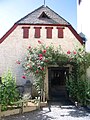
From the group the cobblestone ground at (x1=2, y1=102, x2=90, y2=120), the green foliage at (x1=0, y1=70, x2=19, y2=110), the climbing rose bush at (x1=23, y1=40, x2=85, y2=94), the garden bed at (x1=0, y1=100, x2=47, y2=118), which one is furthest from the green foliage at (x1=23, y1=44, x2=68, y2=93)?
the green foliage at (x1=0, y1=70, x2=19, y2=110)

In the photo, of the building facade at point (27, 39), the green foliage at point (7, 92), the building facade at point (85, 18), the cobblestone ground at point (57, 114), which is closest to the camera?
the cobblestone ground at point (57, 114)

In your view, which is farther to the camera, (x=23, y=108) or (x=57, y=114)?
(x=23, y=108)

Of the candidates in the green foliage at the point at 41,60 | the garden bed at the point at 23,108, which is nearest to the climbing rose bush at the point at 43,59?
the green foliage at the point at 41,60

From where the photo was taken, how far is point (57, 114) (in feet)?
35.5

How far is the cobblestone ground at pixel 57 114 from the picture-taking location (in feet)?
33.0

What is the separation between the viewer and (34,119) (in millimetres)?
9820

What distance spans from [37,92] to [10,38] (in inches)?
163

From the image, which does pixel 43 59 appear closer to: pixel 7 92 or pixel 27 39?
pixel 27 39

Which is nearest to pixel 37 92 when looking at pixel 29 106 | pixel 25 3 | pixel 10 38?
pixel 29 106

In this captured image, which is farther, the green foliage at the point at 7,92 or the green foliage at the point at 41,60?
the green foliage at the point at 41,60

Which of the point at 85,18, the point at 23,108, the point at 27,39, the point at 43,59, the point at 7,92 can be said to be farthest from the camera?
the point at 85,18

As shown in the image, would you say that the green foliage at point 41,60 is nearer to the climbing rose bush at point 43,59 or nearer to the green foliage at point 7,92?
the climbing rose bush at point 43,59

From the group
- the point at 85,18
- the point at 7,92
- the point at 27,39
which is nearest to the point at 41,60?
the point at 27,39

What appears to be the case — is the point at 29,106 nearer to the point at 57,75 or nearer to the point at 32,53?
the point at 32,53
